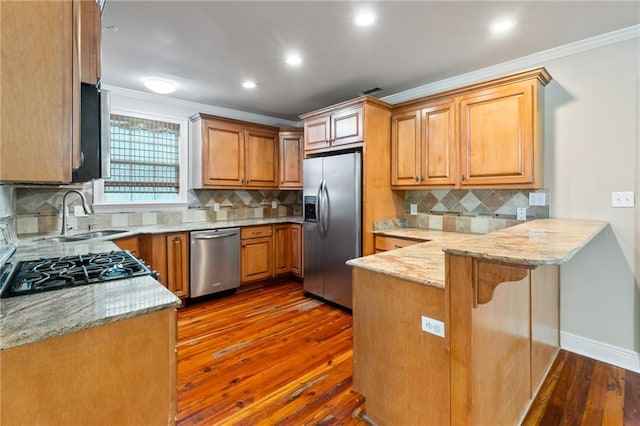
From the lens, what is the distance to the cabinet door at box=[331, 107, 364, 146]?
3160mm

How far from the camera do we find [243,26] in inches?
86.7

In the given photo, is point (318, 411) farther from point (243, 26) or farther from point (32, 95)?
point (243, 26)

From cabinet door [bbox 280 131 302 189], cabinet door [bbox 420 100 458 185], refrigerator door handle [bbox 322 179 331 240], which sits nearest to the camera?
cabinet door [bbox 420 100 458 185]

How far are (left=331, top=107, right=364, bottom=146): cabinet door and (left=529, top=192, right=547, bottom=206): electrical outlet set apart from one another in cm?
165

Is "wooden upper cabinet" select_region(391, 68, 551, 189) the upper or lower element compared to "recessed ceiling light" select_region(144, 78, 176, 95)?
lower

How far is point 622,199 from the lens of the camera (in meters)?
2.26

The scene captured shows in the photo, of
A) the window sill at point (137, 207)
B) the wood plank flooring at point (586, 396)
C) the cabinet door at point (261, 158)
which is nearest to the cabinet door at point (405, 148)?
the cabinet door at point (261, 158)

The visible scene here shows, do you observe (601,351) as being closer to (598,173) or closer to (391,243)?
(598,173)

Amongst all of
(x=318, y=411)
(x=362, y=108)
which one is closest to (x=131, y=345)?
(x=318, y=411)

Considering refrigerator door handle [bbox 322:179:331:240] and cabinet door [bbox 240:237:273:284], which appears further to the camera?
cabinet door [bbox 240:237:273:284]

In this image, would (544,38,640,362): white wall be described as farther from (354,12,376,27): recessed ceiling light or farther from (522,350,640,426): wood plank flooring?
(354,12,376,27): recessed ceiling light

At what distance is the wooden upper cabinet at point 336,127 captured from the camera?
10.4 ft

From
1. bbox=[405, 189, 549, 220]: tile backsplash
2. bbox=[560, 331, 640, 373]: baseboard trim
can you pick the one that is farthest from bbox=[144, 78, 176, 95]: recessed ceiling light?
bbox=[560, 331, 640, 373]: baseboard trim

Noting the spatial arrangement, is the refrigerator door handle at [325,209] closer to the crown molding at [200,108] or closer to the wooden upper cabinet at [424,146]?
the wooden upper cabinet at [424,146]
